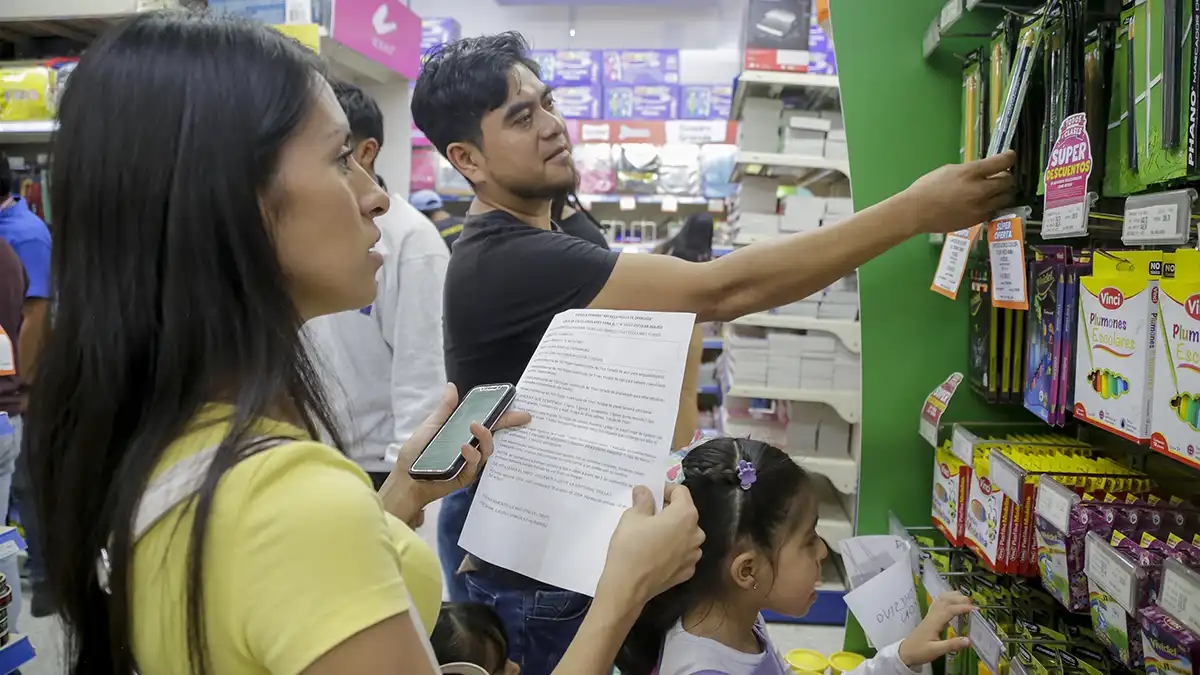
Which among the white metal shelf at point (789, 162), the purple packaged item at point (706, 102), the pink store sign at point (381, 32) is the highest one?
the purple packaged item at point (706, 102)

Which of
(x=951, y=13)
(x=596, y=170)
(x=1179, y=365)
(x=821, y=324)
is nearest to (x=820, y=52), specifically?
(x=821, y=324)

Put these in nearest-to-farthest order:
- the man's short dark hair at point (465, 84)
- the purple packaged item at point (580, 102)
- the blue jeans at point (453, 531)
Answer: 1. the man's short dark hair at point (465, 84)
2. the blue jeans at point (453, 531)
3. the purple packaged item at point (580, 102)

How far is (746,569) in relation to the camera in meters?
1.36

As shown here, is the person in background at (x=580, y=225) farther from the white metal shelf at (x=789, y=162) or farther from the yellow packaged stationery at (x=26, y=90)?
the yellow packaged stationery at (x=26, y=90)

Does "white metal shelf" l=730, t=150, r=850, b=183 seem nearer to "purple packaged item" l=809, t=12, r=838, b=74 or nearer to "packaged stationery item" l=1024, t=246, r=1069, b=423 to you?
"purple packaged item" l=809, t=12, r=838, b=74

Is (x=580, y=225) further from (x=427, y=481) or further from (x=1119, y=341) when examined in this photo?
(x=1119, y=341)

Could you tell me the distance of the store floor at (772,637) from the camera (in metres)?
2.82

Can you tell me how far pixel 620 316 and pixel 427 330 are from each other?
132 cm

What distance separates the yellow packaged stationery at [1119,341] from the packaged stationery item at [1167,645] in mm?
217

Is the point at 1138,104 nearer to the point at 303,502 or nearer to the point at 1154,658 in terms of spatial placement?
the point at 1154,658

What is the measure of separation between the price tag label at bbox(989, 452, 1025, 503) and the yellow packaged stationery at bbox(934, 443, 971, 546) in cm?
20

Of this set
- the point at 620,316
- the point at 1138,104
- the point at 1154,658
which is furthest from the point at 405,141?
the point at 1154,658

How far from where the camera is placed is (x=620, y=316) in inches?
41.9

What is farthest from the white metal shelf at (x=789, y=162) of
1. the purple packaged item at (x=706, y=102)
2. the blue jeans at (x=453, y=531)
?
the purple packaged item at (x=706, y=102)
